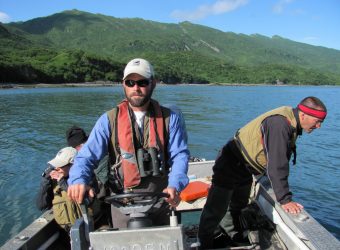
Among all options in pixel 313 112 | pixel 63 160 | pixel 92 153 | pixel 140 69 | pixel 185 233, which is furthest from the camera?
pixel 63 160

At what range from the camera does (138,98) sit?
3590mm

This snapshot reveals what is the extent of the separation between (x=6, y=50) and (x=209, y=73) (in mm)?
78270

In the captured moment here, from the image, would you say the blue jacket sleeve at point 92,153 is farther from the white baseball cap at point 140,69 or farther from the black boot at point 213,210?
the black boot at point 213,210

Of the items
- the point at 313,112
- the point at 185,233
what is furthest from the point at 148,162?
the point at 313,112

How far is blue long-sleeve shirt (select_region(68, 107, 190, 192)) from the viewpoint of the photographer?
11.4 ft

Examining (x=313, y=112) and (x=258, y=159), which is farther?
(x=258, y=159)

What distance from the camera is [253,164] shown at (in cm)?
465

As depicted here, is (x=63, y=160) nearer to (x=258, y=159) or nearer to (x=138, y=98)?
(x=138, y=98)

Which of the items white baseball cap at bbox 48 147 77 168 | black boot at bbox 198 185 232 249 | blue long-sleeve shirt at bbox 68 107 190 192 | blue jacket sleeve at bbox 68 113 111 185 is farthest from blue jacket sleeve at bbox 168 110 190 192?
white baseball cap at bbox 48 147 77 168

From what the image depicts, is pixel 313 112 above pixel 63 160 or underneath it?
above

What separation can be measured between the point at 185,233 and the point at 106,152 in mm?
1281

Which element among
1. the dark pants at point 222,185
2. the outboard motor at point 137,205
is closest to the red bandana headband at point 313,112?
the dark pants at point 222,185

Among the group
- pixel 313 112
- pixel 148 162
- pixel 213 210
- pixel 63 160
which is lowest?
pixel 213 210

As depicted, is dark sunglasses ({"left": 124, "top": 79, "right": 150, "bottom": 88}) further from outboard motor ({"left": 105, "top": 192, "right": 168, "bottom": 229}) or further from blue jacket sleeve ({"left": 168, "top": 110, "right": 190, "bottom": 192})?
outboard motor ({"left": 105, "top": 192, "right": 168, "bottom": 229})
